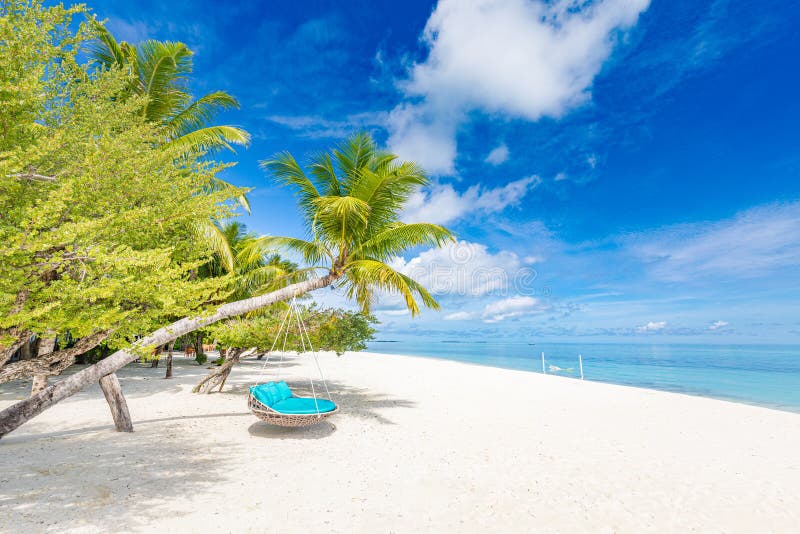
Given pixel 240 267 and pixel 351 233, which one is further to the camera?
pixel 240 267

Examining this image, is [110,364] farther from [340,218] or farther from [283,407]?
[340,218]

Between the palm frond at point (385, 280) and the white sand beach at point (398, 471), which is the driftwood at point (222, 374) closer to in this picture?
the white sand beach at point (398, 471)

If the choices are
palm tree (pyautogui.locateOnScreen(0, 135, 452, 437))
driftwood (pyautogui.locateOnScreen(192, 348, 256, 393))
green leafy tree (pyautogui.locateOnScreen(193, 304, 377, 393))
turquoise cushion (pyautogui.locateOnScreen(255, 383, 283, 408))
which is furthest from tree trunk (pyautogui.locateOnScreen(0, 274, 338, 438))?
driftwood (pyautogui.locateOnScreen(192, 348, 256, 393))

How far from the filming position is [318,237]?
8078 millimetres

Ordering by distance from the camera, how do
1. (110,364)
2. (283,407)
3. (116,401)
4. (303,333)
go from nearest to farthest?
(110,364) < (116,401) < (283,407) < (303,333)

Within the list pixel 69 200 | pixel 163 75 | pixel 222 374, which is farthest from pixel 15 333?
pixel 163 75

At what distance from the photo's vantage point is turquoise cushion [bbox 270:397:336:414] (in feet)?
21.7

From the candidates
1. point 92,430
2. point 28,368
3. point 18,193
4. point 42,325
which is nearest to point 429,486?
point 42,325

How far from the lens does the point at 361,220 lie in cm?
738

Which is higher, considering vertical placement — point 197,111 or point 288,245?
point 197,111

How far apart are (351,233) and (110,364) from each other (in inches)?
171

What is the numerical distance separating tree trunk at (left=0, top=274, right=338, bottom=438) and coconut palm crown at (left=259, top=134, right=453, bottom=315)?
3.84 ft

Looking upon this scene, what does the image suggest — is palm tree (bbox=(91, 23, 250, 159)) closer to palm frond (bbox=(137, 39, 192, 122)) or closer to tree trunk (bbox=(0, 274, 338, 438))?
palm frond (bbox=(137, 39, 192, 122))

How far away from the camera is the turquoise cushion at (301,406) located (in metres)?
6.62
